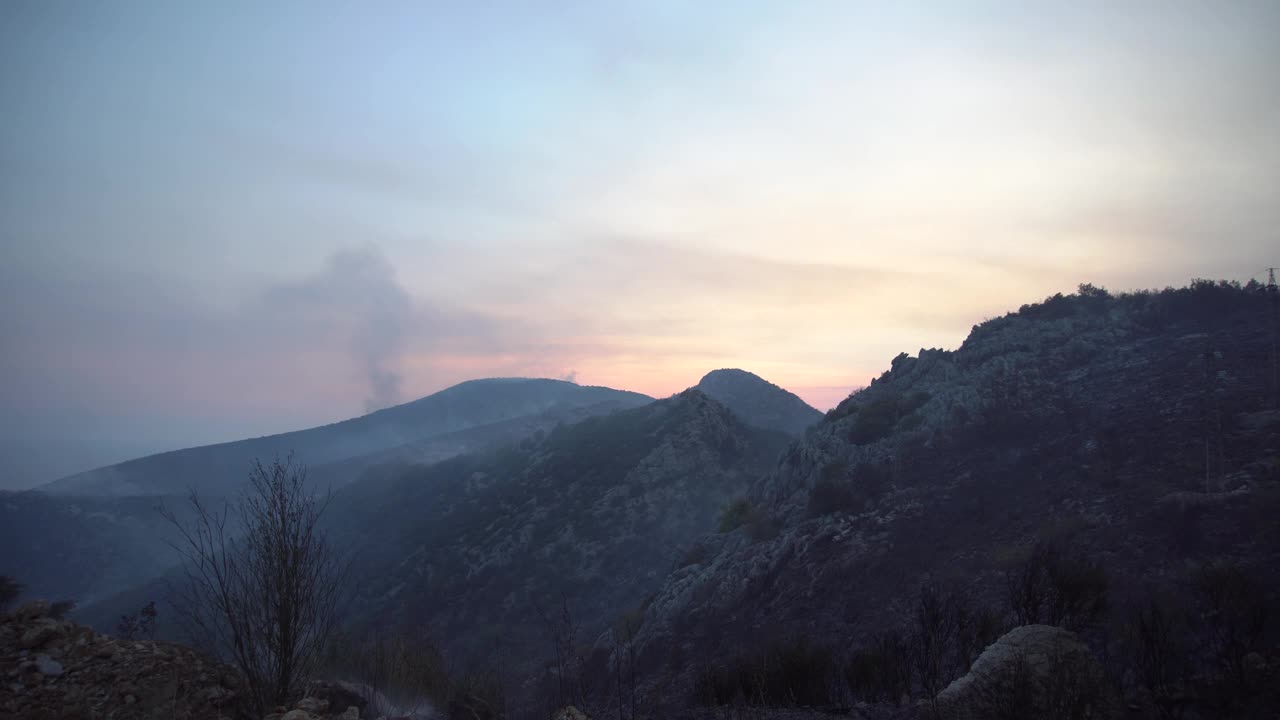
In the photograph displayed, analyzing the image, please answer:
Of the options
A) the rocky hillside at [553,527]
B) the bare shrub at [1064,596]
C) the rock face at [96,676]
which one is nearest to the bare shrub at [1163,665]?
the bare shrub at [1064,596]

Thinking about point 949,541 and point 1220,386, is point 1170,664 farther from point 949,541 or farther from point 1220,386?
point 1220,386

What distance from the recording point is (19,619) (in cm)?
769

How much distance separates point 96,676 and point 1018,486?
25.9 m

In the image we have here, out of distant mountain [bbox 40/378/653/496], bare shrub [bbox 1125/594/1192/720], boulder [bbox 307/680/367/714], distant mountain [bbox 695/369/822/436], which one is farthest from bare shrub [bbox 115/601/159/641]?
distant mountain [bbox 40/378/653/496]

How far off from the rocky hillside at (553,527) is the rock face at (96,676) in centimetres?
2068

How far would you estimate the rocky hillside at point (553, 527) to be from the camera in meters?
34.9

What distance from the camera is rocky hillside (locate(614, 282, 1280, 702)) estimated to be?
15539mm

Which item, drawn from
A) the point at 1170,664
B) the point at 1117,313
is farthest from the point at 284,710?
the point at 1117,313

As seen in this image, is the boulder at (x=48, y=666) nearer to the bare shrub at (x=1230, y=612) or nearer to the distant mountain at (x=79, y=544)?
the bare shrub at (x=1230, y=612)

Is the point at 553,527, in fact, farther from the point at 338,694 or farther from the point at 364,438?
the point at 364,438

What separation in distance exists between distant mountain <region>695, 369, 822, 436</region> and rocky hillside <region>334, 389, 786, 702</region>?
23243 millimetres

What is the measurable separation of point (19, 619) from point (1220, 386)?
34841 mm

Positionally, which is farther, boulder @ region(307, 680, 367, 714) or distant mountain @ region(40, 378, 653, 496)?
distant mountain @ region(40, 378, 653, 496)

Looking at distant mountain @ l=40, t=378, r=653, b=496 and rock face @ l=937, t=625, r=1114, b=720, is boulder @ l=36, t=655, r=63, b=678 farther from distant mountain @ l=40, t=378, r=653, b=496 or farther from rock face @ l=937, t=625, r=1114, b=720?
distant mountain @ l=40, t=378, r=653, b=496
